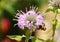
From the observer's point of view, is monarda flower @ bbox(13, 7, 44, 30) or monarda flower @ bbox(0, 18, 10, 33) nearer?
monarda flower @ bbox(13, 7, 44, 30)

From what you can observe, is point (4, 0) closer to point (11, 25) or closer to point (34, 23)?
point (11, 25)

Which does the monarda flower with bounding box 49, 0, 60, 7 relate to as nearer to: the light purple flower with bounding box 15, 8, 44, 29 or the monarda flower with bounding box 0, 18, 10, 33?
the light purple flower with bounding box 15, 8, 44, 29

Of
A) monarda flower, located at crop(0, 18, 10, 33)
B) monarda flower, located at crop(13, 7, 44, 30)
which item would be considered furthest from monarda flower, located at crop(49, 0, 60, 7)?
monarda flower, located at crop(0, 18, 10, 33)

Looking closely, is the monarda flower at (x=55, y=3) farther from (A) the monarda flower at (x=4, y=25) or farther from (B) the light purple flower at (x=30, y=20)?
(A) the monarda flower at (x=4, y=25)

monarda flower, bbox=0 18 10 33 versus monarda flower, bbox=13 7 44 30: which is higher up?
monarda flower, bbox=0 18 10 33

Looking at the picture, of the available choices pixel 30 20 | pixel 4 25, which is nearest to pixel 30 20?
pixel 30 20

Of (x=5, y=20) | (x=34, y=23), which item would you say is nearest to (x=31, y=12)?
(x=34, y=23)

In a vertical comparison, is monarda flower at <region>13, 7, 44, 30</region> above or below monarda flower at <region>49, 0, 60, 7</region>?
below

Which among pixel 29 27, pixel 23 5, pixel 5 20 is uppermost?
pixel 23 5

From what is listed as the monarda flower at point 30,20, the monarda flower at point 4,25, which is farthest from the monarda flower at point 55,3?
the monarda flower at point 4,25

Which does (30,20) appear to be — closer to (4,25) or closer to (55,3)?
(55,3)

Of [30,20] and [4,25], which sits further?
[4,25]
